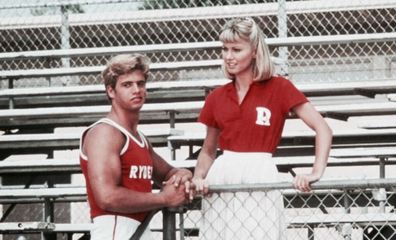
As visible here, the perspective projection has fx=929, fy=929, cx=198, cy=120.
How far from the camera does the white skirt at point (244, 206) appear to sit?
402 centimetres

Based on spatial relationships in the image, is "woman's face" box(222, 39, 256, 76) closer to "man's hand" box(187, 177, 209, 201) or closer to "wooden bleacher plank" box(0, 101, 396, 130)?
"man's hand" box(187, 177, 209, 201)

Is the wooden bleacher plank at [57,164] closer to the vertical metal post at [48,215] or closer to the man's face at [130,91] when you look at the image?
the vertical metal post at [48,215]

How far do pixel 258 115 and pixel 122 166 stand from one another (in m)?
0.68

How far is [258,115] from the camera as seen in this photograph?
13.1ft

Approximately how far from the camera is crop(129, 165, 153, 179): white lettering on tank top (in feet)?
12.2

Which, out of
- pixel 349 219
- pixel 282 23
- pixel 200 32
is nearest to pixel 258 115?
pixel 349 219

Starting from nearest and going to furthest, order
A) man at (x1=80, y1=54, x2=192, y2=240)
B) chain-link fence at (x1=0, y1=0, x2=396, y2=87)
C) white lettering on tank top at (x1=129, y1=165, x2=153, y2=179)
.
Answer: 1. man at (x1=80, y1=54, x2=192, y2=240)
2. white lettering on tank top at (x1=129, y1=165, x2=153, y2=179)
3. chain-link fence at (x1=0, y1=0, x2=396, y2=87)

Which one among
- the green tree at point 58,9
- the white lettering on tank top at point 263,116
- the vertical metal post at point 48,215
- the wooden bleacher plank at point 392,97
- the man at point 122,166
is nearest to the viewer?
the man at point 122,166

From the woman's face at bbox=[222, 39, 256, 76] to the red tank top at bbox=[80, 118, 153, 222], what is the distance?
0.55 meters

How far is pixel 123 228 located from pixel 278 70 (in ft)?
12.8

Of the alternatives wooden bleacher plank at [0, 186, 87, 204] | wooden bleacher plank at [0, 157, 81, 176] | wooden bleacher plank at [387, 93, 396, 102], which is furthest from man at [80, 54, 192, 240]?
wooden bleacher plank at [387, 93, 396, 102]

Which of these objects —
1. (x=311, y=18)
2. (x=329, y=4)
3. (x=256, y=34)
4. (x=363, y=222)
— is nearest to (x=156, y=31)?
(x=311, y=18)

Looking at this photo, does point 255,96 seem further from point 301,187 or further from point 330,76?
point 330,76

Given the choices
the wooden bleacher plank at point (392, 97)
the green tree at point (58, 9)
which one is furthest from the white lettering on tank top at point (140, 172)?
the green tree at point (58, 9)
